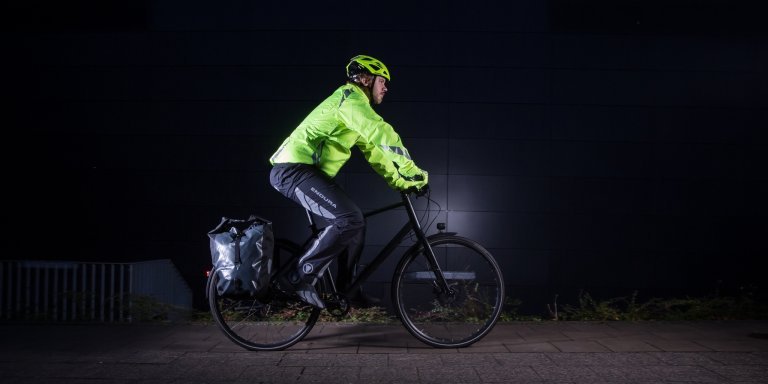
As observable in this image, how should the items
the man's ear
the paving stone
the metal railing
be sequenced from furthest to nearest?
the metal railing → the man's ear → the paving stone

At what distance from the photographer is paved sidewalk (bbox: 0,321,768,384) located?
404 cm

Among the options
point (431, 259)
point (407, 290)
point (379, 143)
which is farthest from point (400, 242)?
→ point (379, 143)

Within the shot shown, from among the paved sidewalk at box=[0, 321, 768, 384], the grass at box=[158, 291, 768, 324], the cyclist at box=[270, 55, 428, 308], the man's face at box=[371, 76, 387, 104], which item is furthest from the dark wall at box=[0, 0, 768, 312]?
the cyclist at box=[270, 55, 428, 308]

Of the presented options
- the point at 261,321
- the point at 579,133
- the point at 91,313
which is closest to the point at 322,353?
the point at 261,321

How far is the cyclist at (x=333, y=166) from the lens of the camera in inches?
179

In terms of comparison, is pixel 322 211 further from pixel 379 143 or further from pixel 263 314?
pixel 263 314

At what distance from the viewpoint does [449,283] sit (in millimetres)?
4887

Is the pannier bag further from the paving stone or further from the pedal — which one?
the paving stone

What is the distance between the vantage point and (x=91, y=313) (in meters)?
6.59

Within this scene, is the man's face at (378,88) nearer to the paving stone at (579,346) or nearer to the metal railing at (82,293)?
the paving stone at (579,346)

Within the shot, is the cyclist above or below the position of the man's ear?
below

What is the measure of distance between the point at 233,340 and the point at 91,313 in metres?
2.45

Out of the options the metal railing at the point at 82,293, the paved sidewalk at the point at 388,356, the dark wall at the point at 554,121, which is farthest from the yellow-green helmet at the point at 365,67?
the metal railing at the point at 82,293

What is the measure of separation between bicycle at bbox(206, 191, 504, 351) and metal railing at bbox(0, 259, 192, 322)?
206 centimetres
